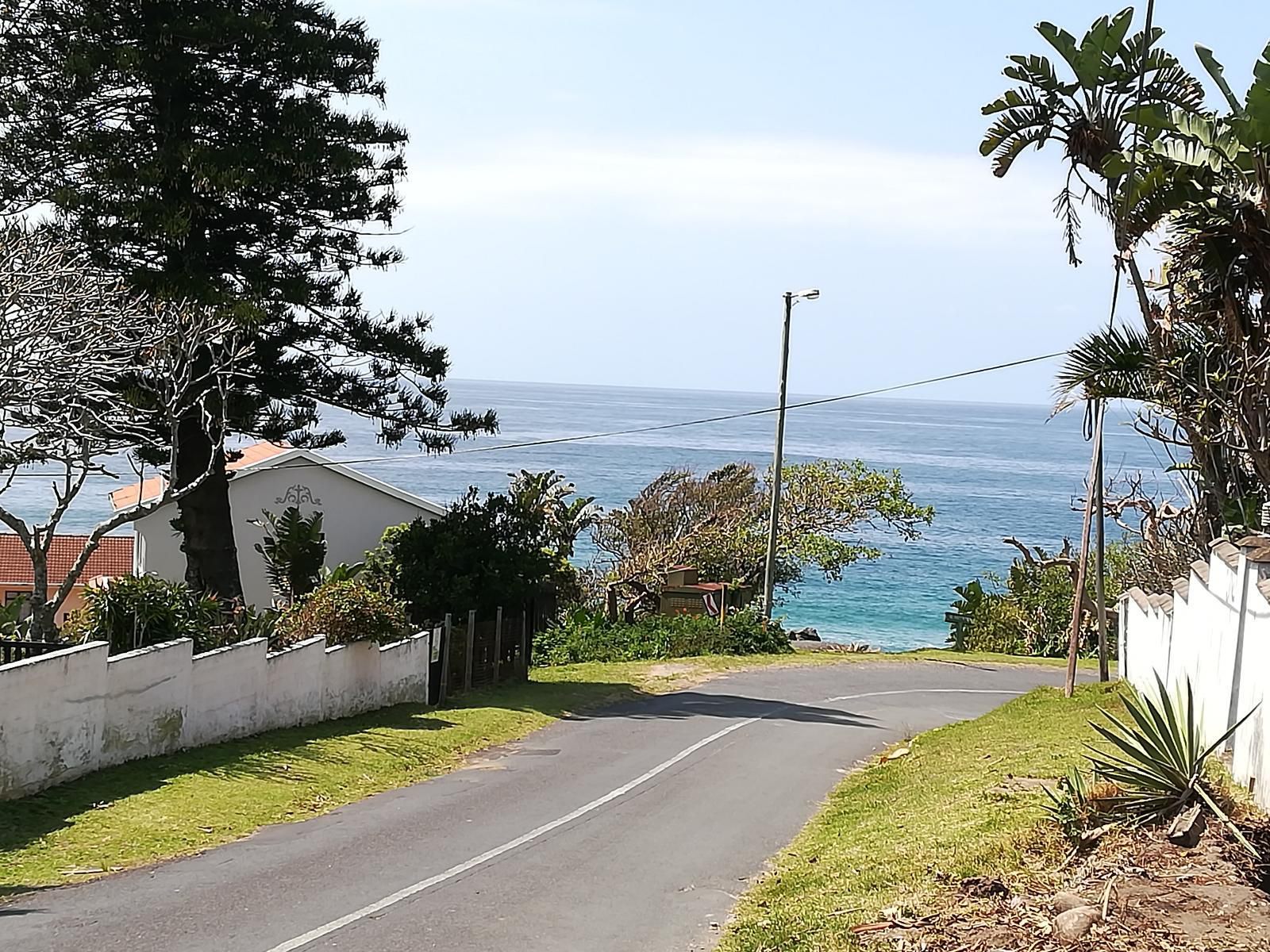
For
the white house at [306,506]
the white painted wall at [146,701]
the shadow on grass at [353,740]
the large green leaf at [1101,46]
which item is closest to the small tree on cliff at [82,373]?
the white painted wall at [146,701]

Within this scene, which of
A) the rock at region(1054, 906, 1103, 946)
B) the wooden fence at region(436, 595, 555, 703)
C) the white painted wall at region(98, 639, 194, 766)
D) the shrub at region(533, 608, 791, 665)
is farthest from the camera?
the shrub at region(533, 608, 791, 665)

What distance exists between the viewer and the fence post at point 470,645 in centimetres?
2302

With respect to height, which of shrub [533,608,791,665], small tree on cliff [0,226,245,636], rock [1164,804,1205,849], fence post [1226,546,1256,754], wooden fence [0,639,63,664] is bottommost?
shrub [533,608,791,665]

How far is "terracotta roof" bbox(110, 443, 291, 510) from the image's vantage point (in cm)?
3322

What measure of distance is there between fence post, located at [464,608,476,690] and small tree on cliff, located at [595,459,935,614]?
66.8 ft

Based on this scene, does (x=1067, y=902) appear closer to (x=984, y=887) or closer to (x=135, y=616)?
(x=984, y=887)

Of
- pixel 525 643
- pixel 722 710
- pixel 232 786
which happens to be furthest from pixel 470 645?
pixel 232 786

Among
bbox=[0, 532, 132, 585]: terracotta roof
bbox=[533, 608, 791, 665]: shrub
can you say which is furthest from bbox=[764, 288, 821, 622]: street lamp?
bbox=[0, 532, 132, 585]: terracotta roof

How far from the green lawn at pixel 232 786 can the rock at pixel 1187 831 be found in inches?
296

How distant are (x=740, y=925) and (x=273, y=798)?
6172mm

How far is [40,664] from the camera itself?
12.9 meters

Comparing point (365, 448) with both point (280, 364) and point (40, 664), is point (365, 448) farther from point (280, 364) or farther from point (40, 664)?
point (40, 664)

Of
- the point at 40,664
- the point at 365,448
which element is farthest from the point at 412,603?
the point at 365,448

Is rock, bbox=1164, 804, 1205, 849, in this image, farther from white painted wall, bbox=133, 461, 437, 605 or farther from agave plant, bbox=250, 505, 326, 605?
white painted wall, bbox=133, 461, 437, 605
